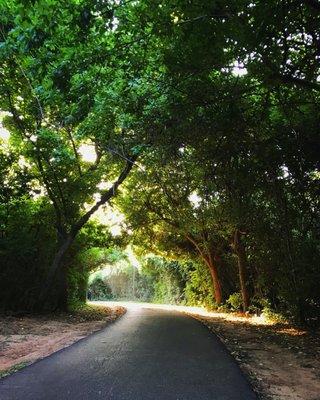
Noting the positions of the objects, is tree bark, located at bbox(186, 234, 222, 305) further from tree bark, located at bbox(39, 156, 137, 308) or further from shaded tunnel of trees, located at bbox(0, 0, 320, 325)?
tree bark, located at bbox(39, 156, 137, 308)

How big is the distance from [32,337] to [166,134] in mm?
6227

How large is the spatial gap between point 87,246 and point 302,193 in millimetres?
12574

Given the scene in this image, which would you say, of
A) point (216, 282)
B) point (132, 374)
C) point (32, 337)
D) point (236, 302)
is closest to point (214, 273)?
point (216, 282)

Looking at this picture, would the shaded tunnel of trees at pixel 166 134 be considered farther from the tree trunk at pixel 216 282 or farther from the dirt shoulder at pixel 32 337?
the dirt shoulder at pixel 32 337

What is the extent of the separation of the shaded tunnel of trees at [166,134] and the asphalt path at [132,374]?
435 centimetres

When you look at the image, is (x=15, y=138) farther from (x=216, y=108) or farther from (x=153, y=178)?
(x=216, y=108)

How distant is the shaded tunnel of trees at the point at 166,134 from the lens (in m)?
6.66

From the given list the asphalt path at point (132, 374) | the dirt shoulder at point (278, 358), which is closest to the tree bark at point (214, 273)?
the dirt shoulder at point (278, 358)

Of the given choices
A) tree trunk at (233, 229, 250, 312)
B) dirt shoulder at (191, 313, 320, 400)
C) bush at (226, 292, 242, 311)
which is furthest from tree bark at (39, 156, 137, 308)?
bush at (226, 292, 242, 311)

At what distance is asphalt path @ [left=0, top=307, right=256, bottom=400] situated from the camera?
5.40 m

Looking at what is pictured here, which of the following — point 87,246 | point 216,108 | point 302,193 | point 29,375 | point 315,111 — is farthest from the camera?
point 87,246

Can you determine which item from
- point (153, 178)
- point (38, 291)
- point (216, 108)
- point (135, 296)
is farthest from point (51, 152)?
point (135, 296)

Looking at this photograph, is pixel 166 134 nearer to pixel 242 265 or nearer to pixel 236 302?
pixel 242 265

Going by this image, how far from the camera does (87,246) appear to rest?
2095 cm
